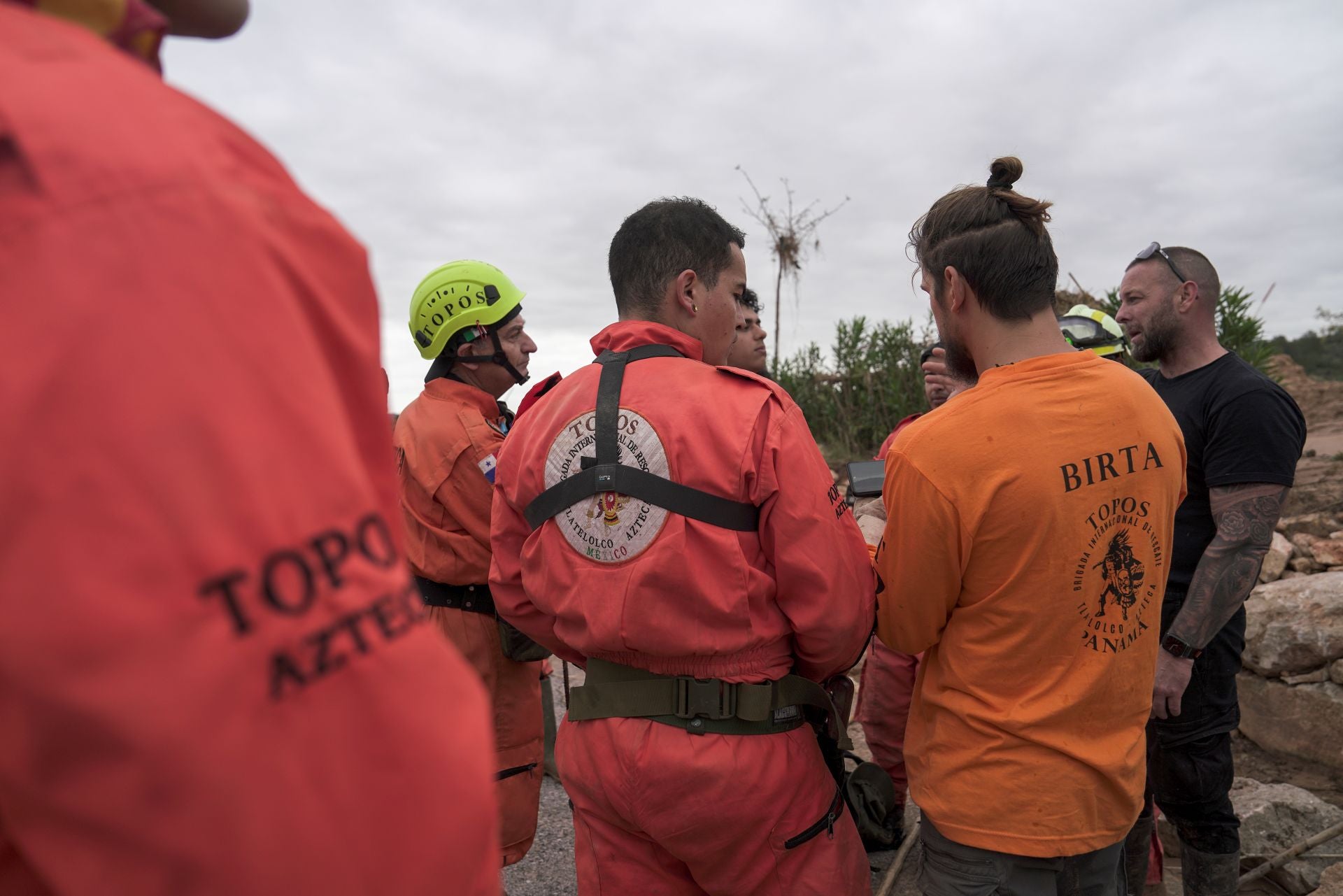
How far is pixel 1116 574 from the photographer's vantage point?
2.30 m

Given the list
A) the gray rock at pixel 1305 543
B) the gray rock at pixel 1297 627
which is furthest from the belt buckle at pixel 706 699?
the gray rock at pixel 1305 543

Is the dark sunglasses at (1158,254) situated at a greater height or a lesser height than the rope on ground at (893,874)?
greater

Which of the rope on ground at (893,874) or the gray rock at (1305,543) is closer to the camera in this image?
the rope on ground at (893,874)

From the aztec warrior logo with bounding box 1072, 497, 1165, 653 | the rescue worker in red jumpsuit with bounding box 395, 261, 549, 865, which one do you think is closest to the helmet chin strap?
the rescue worker in red jumpsuit with bounding box 395, 261, 549, 865

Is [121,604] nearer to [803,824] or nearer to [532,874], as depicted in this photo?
[803,824]

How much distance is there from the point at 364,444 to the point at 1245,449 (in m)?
3.64

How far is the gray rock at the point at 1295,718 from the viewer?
5.74 m

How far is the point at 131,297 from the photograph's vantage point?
62 cm

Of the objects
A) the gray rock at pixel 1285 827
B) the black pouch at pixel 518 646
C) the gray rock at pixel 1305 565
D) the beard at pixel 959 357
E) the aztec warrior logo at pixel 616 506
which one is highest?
the beard at pixel 959 357

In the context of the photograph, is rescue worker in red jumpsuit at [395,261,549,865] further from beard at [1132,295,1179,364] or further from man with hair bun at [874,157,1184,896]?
beard at [1132,295,1179,364]

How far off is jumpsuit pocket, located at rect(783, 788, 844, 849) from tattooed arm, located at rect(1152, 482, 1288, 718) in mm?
1622

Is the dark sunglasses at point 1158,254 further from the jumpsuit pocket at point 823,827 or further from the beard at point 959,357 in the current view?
the jumpsuit pocket at point 823,827

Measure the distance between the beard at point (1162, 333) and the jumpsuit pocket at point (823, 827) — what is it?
2695mm

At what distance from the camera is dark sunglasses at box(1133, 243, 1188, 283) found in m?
3.89
